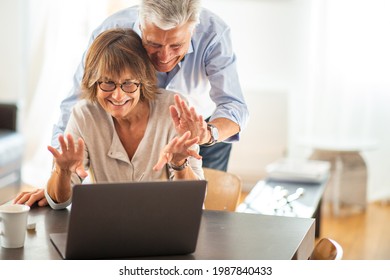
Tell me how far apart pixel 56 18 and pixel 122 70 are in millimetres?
922

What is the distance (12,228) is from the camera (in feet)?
5.64

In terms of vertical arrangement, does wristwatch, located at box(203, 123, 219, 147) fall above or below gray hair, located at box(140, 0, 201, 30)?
below

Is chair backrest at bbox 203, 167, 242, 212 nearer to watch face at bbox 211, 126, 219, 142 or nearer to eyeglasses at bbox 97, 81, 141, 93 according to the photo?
watch face at bbox 211, 126, 219, 142

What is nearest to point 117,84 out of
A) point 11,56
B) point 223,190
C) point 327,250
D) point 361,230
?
point 223,190

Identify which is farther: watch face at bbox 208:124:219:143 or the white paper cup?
watch face at bbox 208:124:219:143

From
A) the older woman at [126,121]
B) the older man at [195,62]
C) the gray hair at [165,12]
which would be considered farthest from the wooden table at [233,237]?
the gray hair at [165,12]

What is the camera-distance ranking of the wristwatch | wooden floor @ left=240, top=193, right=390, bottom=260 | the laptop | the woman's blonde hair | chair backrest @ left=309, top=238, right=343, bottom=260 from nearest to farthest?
1. the laptop
2. chair backrest @ left=309, top=238, right=343, bottom=260
3. the woman's blonde hair
4. the wristwatch
5. wooden floor @ left=240, top=193, right=390, bottom=260

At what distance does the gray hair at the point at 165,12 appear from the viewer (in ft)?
7.12

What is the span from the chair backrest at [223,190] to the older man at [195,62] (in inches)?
1.7

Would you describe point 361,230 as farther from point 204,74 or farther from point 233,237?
point 233,237

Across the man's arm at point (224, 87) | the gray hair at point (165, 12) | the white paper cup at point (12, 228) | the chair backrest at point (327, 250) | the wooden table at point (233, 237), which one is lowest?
the chair backrest at point (327, 250)

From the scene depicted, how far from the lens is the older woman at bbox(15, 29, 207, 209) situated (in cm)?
212

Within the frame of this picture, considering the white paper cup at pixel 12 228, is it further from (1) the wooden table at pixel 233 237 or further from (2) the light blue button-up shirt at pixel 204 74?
(2) the light blue button-up shirt at pixel 204 74

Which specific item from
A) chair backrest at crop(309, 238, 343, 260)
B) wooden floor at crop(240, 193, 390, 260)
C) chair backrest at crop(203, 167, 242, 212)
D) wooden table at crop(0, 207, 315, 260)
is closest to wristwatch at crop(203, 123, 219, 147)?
chair backrest at crop(203, 167, 242, 212)
